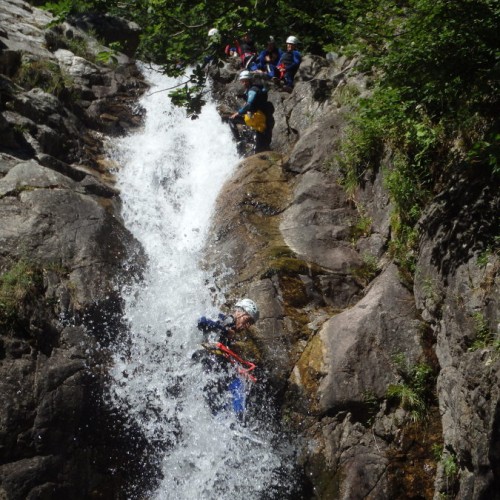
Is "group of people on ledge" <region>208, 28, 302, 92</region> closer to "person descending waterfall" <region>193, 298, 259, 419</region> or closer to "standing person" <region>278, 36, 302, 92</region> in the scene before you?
"standing person" <region>278, 36, 302, 92</region>

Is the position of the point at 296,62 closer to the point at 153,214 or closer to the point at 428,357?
the point at 153,214

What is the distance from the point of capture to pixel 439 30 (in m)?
5.17

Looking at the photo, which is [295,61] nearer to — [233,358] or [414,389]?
[233,358]

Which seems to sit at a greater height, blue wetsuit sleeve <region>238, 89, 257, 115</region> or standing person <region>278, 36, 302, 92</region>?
standing person <region>278, 36, 302, 92</region>

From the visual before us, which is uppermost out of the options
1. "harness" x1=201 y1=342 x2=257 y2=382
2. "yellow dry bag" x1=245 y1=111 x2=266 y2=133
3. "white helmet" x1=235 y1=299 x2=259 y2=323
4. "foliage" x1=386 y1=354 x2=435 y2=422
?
"yellow dry bag" x1=245 y1=111 x2=266 y2=133

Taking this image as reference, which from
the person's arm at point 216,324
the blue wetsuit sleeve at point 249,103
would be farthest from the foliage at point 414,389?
the blue wetsuit sleeve at point 249,103

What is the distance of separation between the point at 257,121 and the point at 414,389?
7.80 m

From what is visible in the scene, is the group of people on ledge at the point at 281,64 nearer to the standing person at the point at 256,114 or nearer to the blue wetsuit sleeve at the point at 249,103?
the standing person at the point at 256,114

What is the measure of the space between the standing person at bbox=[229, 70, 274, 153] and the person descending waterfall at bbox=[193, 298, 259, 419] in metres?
5.99

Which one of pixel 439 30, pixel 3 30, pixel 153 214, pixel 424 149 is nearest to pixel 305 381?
pixel 424 149

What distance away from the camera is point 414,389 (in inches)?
243

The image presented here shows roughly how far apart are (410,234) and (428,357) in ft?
5.70

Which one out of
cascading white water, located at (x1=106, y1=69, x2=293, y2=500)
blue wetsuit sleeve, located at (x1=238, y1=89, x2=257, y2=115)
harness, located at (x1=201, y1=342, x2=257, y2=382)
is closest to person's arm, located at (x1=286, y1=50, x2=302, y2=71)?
blue wetsuit sleeve, located at (x1=238, y1=89, x2=257, y2=115)

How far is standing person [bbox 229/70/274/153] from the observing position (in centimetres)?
1223
